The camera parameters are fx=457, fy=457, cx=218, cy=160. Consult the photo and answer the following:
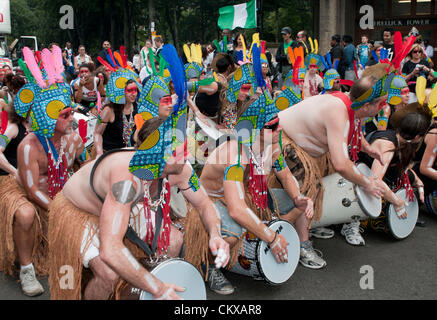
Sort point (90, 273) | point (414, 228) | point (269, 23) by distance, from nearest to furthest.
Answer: point (90, 273) < point (414, 228) < point (269, 23)

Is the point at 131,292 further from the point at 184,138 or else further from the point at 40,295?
the point at 40,295

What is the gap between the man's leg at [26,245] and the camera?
123 inches

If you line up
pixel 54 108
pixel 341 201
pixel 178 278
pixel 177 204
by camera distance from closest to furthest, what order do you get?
pixel 178 278, pixel 54 108, pixel 177 204, pixel 341 201

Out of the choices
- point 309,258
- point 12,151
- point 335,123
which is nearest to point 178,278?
point 309,258

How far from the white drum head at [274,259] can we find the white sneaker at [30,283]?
5.02ft

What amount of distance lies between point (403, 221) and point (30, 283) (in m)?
3.10

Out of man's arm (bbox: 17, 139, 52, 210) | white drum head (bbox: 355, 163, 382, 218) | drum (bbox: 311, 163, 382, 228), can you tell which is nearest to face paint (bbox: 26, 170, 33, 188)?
man's arm (bbox: 17, 139, 52, 210)

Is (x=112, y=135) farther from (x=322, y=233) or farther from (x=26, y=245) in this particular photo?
(x=322, y=233)

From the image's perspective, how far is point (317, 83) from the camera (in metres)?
6.52

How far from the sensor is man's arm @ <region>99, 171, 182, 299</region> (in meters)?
2.04

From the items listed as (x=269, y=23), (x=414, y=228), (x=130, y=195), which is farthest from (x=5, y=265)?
(x=269, y=23)

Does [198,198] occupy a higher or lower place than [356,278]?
higher

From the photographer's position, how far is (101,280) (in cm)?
239
